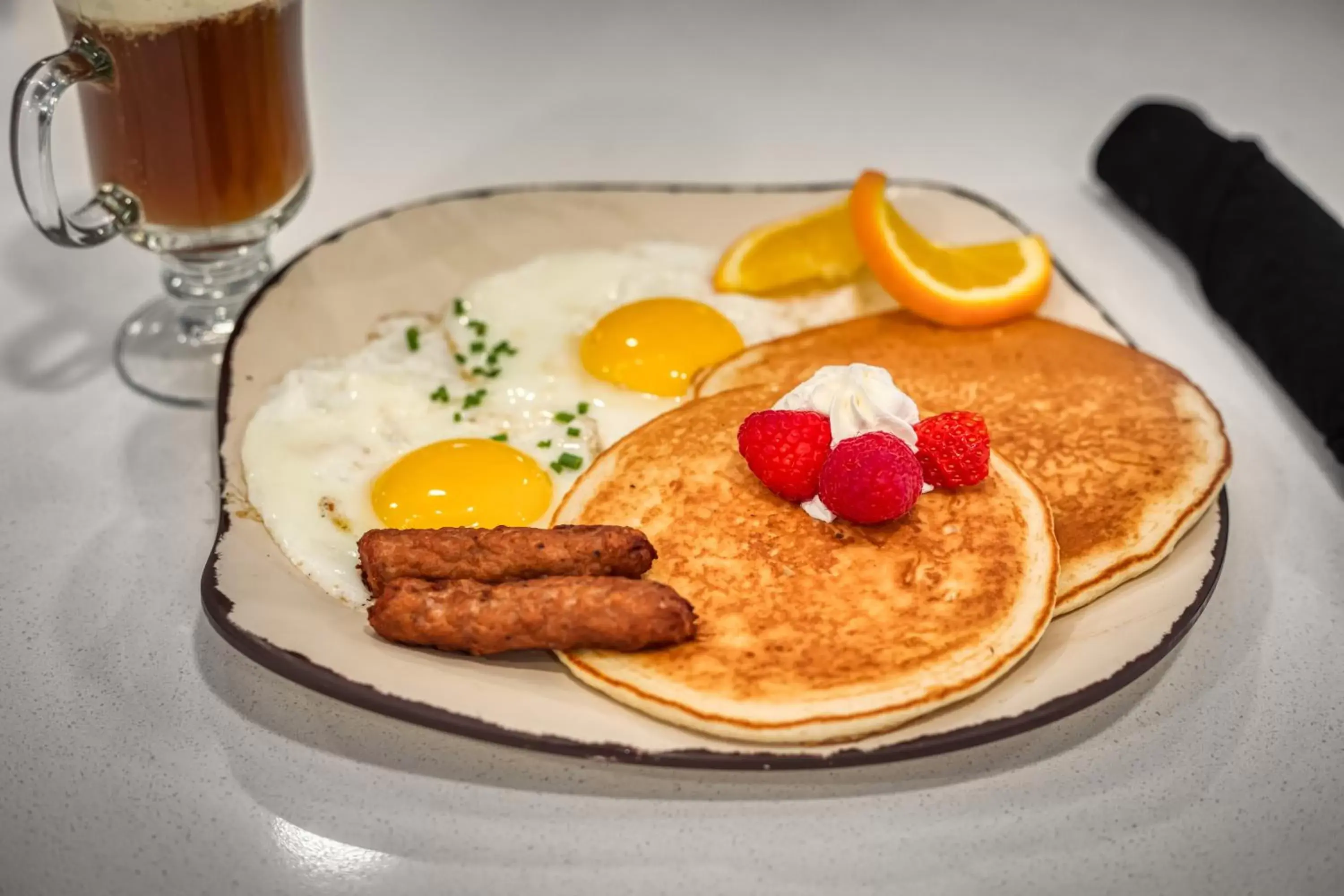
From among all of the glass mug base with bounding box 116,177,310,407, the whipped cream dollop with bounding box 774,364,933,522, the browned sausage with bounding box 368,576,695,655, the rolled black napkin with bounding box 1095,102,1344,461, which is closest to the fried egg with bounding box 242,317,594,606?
the browned sausage with bounding box 368,576,695,655

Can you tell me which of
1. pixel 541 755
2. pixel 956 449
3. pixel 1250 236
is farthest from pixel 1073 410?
pixel 541 755

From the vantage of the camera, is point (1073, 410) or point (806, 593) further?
point (1073, 410)

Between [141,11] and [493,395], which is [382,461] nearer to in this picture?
[493,395]

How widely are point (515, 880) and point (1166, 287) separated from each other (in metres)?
2.65

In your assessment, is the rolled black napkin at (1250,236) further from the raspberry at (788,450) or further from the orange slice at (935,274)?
the raspberry at (788,450)

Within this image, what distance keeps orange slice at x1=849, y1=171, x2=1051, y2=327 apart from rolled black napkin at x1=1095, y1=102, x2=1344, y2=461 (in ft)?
2.02

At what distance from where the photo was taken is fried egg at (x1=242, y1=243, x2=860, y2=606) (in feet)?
8.09

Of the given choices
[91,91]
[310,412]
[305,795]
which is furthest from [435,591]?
[91,91]

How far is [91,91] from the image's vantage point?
109 inches

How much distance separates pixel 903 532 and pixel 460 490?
2.86ft

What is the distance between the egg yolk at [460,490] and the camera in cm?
246

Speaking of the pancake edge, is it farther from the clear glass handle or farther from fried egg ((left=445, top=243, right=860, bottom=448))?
the clear glass handle

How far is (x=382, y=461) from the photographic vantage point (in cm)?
258

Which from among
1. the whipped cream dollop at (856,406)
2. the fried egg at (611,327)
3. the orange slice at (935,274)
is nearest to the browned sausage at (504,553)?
the whipped cream dollop at (856,406)
